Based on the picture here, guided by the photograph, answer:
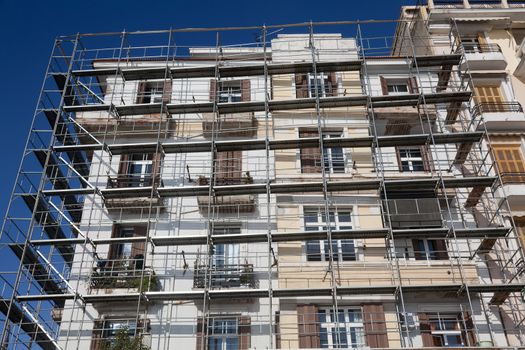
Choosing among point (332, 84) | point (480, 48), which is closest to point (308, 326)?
point (332, 84)

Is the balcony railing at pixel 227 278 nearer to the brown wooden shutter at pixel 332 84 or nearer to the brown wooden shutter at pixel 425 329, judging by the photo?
the brown wooden shutter at pixel 425 329

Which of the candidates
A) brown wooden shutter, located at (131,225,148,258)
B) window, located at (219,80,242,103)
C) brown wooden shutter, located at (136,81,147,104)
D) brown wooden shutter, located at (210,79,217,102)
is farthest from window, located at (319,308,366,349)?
brown wooden shutter, located at (136,81,147,104)

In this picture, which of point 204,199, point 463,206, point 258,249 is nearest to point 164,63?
point 204,199

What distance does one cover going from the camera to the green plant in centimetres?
1753

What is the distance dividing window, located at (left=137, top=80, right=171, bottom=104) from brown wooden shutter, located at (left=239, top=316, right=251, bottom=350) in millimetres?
9743

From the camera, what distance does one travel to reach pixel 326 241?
69.0ft

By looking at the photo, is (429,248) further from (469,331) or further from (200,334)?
(200,334)

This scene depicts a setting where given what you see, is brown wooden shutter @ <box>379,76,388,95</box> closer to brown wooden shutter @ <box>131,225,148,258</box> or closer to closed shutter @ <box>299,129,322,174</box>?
closed shutter @ <box>299,129,322,174</box>

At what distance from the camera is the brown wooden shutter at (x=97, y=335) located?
18922 millimetres

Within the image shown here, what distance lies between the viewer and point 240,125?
2392 centimetres

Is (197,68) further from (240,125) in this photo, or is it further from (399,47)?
(399,47)

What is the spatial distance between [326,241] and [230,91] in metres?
8.04

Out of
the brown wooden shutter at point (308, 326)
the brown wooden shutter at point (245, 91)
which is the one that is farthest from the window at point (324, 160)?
the brown wooden shutter at point (308, 326)

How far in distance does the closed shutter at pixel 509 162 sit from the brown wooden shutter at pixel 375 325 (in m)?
7.47
